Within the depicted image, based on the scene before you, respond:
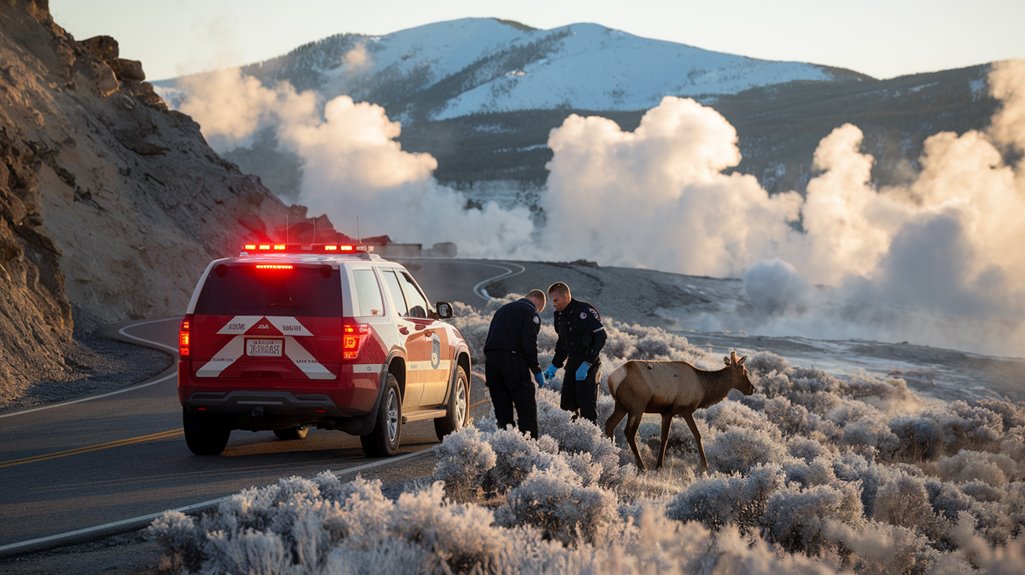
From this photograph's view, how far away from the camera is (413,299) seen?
562 inches

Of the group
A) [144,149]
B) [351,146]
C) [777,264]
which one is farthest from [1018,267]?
[144,149]

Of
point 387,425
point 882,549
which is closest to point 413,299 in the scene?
point 387,425

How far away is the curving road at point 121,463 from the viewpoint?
9.52m

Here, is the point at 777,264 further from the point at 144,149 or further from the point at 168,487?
the point at 168,487

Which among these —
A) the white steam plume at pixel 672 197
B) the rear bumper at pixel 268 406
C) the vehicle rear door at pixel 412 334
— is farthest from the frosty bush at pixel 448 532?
the white steam plume at pixel 672 197

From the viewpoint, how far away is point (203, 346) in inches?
476

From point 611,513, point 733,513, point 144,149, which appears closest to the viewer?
point 611,513

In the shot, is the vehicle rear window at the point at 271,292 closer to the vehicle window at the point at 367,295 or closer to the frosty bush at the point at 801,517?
the vehicle window at the point at 367,295

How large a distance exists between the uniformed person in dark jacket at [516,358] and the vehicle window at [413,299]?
1.81 metres

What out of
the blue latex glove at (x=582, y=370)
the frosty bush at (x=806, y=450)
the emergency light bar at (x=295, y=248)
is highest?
the emergency light bar at (x=295, y=248)

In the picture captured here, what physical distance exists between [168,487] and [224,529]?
404 centimetres

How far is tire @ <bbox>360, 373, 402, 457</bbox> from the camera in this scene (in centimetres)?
1269

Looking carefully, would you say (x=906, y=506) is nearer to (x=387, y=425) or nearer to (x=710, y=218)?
(x=387, y=425)

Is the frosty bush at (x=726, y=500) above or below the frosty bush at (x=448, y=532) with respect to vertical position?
below
